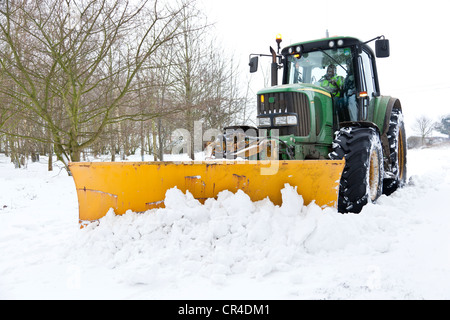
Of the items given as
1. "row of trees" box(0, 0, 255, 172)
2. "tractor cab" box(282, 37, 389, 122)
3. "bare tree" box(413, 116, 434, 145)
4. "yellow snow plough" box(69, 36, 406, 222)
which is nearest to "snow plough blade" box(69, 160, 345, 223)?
"yellow snow plough" box(69, 36, 406, 222)

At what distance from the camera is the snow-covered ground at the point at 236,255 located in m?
2.17

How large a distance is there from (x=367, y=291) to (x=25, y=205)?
5741 millimetres

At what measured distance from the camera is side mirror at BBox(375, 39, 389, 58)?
14.4 feet

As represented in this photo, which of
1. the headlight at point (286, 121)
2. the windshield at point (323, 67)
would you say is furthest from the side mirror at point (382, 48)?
the headlight at point (286, 121)

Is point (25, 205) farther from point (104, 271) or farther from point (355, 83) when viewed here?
point (355, 83)

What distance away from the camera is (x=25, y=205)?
5863mm

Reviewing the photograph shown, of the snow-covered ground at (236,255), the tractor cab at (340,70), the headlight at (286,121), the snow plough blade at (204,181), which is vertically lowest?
the snow-covered ground at (236,255)

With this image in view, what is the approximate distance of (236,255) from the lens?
2.58m

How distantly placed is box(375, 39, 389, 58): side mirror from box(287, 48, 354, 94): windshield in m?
0.44

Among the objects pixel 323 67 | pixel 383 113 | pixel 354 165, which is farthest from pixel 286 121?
pixel 383 113

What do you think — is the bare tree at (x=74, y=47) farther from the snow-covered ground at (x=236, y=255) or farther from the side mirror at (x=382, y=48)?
the snow-covered ground at (x=236, y=255)

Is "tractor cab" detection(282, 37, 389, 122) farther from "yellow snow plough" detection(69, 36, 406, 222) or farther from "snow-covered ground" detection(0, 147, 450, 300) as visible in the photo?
"snow-covered ground" detection(0, 147, 450, 300)
